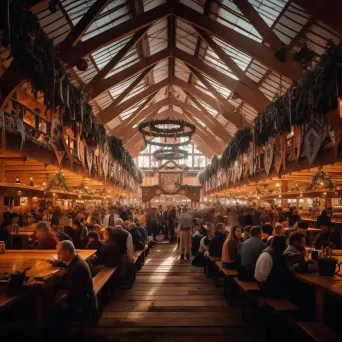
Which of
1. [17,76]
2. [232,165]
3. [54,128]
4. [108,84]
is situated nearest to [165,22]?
[108,84]

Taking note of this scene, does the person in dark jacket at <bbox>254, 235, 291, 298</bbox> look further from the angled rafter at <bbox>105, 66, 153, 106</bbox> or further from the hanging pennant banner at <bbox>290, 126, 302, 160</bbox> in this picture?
the angled rafter at <bbox>105, 66, 153, 106</bbox>

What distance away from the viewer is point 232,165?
15.7m

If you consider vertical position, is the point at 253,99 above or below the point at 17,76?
above

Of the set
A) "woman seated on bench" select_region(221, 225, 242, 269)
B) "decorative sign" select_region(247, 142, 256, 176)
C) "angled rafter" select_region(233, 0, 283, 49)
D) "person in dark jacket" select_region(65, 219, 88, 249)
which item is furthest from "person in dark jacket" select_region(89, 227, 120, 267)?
"angled rafter" select_region(233, 0, 283, 49)

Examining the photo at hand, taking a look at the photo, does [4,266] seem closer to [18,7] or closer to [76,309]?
[76,309]

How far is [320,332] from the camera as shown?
146 inches

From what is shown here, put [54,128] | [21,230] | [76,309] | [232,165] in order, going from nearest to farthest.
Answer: [76,309] → [54,128] → [21,230] → [232,165]

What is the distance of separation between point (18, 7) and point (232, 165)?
37.1ft

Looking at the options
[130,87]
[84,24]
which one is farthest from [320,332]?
[130,87]

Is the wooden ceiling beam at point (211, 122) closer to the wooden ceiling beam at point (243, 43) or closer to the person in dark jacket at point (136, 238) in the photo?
the wooden ceiling beam at point (243, 43)

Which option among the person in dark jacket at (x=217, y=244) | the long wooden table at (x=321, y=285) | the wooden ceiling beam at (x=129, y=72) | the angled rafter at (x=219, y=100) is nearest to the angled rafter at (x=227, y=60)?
the wooden ceiling beam at (x=129, y=72)

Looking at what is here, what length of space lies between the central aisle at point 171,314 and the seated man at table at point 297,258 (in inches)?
37.3

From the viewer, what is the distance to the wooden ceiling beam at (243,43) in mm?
12219

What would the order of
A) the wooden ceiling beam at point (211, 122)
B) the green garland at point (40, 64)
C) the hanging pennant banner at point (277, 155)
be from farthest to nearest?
1. the wooden ceiling beam at point (211, 122)
2. the hanging pennant banner at point (277, 155)
3. the green garland at point (40, 64)
